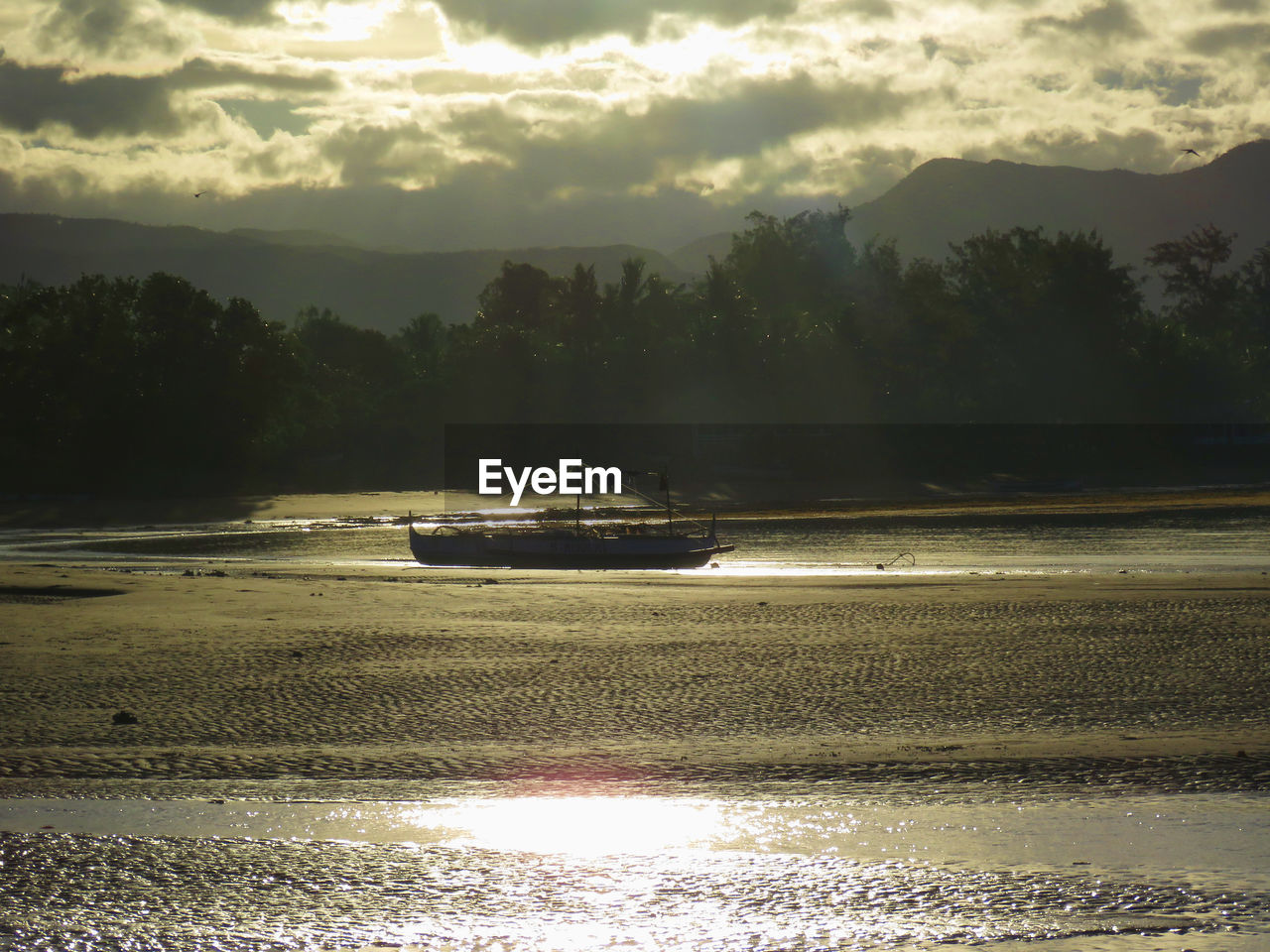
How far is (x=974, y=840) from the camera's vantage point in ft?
24.4

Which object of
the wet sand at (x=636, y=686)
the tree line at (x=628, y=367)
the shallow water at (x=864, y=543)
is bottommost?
the shallow water at (x=864, y=543)

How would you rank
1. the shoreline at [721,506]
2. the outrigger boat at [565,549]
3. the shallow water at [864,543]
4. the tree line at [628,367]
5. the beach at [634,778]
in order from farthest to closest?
1. the tree line at [628,367]
2. the shoreline at [721,506]
3. the outrigger boat at [565,549]
4. the shallow water at [864,543]
5. the beach at [634,778]

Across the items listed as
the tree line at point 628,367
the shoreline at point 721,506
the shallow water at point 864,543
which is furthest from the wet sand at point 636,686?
the tree line at point 628,367

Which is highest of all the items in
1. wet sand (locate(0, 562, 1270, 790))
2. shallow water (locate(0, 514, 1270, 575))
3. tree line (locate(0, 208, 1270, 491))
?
tree line (locate(0, 208, 1270, 491))

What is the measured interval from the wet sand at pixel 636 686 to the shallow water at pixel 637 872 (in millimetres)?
1074

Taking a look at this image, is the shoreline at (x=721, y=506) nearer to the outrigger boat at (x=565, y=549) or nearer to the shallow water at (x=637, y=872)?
the outrigger boat at (x=565, y=549)

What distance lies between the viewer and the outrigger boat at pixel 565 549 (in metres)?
40.6

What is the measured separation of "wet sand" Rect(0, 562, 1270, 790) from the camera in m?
9.88

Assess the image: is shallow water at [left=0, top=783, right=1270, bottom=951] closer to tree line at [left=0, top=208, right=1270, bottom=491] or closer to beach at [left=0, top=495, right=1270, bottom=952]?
beach at [left=0, top=495, right=1270, bottom=952]

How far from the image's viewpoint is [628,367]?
10388 centimetres

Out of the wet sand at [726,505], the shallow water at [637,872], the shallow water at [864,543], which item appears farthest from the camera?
the wet sand at [726,505]

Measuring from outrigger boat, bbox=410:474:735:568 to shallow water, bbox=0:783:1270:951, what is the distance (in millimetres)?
31752

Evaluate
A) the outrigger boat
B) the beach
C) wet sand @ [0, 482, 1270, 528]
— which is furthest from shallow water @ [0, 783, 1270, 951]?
wet sand @ [0, 482, 1270, 528]

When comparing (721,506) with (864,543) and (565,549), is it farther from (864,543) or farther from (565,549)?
(565,549)
